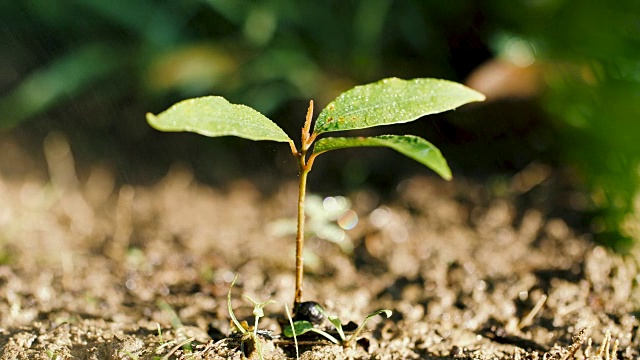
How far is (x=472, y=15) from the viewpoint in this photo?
2.57 m

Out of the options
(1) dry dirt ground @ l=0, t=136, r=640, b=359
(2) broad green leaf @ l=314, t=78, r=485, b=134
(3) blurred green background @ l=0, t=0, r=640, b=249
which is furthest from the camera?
(3) blurred green background @ l=0, t=0, r=640, b=249

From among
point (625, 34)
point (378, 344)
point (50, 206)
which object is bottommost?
point (378, 344)

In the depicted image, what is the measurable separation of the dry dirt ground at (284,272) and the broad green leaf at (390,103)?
1.25ft

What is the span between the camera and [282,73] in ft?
7.93

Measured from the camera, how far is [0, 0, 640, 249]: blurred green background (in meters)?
2.29

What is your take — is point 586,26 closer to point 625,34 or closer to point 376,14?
point 625,34

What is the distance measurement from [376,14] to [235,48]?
53cm

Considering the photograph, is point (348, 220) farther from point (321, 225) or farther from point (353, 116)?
point (353, 116)

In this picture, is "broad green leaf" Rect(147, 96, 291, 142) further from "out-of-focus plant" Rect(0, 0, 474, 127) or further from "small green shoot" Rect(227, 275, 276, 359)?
"out-of-focus plant" Rect(0, 0, 474, 127)

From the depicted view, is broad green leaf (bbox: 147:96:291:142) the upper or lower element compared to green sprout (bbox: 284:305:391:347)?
upper

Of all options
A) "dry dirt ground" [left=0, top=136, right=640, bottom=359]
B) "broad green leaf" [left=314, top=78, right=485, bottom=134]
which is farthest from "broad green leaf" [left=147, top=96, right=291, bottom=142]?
"dry dirt ground" [left=0, top=136, right=640, bottom=359]

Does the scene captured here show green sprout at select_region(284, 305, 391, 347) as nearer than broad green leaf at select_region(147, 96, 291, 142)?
No

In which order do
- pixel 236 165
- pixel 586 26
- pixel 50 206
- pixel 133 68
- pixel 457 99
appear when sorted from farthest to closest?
pixel 133 68 → pixel 236 165 → pixel 50 206 → pixel 586 26 → pixel 457 99

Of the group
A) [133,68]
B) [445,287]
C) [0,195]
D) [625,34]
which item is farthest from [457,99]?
[133,68]
